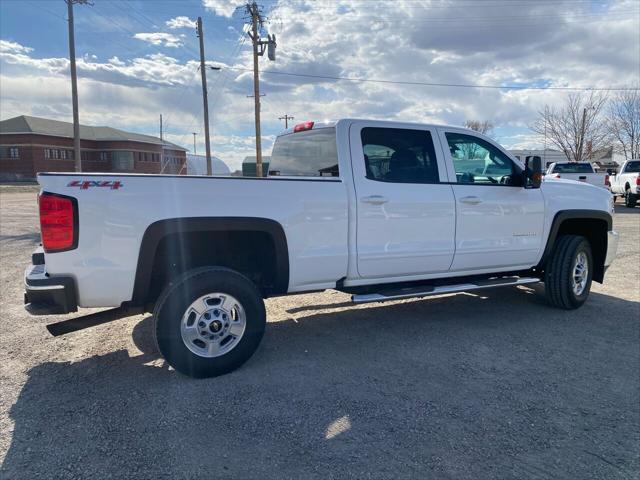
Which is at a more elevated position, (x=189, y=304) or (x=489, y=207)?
(x=489, y=207)

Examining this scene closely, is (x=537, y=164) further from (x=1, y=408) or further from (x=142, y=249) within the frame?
(x=1, y=408)

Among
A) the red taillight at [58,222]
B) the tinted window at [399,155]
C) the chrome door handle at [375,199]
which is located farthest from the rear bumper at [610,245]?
the red taillight at [58,222]

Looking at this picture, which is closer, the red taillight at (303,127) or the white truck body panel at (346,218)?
the white truck body panel at (346,218)

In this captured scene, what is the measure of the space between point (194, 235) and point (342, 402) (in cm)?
172

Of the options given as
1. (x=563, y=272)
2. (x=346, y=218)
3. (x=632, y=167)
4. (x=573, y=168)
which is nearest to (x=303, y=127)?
(x=346, y=218)

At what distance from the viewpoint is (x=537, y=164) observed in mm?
4914

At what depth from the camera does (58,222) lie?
10.7 feet

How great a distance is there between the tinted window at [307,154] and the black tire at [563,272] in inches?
119

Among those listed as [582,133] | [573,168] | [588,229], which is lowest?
[588,229]

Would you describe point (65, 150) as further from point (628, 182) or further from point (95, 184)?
point (95, 184)

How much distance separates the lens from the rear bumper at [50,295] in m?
3.31

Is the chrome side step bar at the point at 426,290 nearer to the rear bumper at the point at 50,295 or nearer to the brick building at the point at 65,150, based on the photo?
the rear bumper at the point at 50,295

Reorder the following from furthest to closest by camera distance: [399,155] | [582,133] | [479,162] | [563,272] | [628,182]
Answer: [582,133] < [628,182] < [563,272] < [479,162] < [399,155]

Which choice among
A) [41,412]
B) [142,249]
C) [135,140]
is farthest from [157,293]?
[135,140]
